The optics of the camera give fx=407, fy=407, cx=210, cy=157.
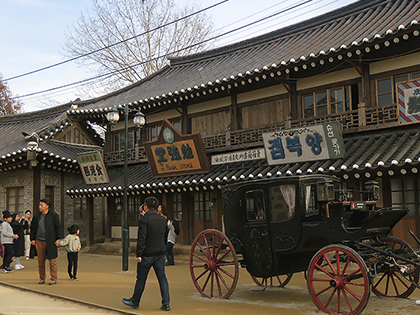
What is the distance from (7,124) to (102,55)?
791 centimetres

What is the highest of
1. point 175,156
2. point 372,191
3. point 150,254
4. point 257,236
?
point 175,156

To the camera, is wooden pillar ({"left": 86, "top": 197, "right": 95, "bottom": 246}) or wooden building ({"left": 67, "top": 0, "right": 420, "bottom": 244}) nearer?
wooden building ({"left": 67, "top": 0, "right": 420, "bottom": 244})

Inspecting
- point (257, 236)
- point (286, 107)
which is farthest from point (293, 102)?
point (257, 236)

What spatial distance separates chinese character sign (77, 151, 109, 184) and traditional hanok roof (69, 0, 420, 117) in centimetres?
211

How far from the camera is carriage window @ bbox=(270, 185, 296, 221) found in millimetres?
6992

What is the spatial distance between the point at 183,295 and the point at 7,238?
670 centimetres

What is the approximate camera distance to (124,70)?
28.1 metres

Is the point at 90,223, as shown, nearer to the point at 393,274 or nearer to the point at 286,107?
the point at 286,107

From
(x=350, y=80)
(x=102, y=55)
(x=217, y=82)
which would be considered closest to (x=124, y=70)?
(x=102, y=55)

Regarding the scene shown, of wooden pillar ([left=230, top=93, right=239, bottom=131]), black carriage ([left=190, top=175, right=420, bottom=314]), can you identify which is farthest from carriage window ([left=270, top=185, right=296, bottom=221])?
wooden pillar ([left=230, top=93, right=239, bottom=131])

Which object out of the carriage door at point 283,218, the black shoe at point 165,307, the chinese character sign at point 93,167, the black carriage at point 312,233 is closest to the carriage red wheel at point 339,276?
the black carriage at point 312,233

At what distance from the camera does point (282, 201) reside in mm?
7133

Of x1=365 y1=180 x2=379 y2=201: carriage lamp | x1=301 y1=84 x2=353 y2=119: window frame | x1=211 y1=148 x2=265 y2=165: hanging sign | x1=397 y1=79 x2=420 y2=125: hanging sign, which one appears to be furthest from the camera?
x1=211 y1=148 x2=265 y2=165: hanging sign

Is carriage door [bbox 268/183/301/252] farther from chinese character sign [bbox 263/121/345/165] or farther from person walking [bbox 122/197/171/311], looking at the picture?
chinese character sign [bbox 263/121/345/165]
